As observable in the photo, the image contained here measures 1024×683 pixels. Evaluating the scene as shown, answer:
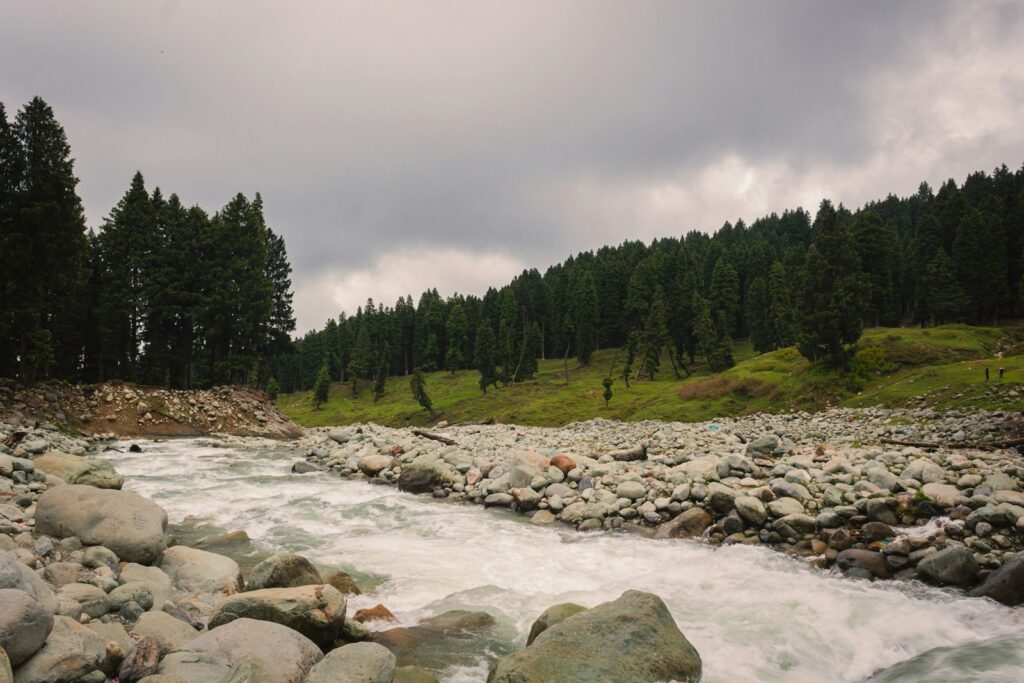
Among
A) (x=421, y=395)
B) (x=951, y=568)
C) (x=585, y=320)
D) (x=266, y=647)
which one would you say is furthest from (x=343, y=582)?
(x=585, y=320)

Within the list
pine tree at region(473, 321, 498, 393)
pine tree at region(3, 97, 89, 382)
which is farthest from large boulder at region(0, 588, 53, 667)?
pine tree at region(473, 321, 498, 393)

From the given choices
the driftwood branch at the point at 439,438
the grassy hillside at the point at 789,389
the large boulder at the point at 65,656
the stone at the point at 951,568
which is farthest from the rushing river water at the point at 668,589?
the grassy hillside at the point at 789,389

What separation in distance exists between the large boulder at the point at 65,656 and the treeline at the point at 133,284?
3087cm

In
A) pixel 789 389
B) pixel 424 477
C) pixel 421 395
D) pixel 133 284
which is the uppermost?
pixel 133 284

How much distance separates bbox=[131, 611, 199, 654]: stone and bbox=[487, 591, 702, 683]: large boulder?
3.68 m

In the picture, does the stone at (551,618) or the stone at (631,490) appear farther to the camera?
the stone at (631,490)

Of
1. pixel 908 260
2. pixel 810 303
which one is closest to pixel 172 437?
pixel 810 303

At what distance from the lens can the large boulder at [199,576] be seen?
320 inches

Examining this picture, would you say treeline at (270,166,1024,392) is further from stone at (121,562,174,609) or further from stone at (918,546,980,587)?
stone at (121,562,174,609)

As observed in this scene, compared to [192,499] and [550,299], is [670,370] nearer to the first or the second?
[550,299]

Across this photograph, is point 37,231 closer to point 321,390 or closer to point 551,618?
point 551,618

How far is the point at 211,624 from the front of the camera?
21.9 feet

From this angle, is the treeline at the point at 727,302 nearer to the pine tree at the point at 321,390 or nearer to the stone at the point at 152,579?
the pine tree at the point at 321,390

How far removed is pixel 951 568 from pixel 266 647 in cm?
1029
